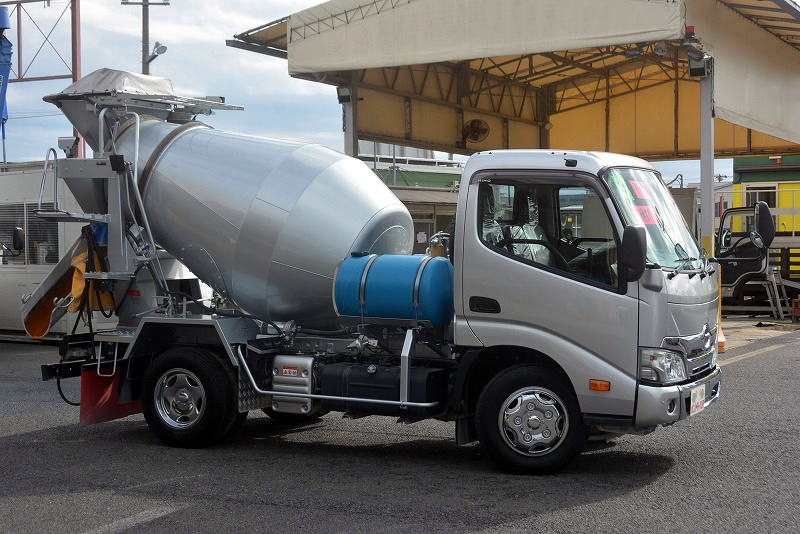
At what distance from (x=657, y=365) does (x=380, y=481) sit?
2.26m

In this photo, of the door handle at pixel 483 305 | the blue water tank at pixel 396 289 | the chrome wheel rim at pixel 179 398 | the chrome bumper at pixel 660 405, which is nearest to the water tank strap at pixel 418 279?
the blue water tank at pixel 396 289

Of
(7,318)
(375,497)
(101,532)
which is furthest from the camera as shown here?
(7,318)

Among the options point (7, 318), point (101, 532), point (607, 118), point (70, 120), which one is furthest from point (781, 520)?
point (607, 118)

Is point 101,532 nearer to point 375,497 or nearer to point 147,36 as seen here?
point 375,497

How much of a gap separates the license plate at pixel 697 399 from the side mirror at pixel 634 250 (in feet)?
3.56

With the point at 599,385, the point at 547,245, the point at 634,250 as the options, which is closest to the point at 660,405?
the point at 599,385

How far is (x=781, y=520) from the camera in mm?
6414

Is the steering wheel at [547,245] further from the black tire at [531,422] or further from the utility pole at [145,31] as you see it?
the utility pole at [145,31]

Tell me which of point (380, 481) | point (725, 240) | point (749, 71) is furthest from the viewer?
point (749, 71)

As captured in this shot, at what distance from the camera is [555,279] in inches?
297

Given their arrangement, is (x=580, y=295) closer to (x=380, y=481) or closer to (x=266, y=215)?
(x=380, y=481)

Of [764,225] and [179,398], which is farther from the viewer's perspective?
[179,398]

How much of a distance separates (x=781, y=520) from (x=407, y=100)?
18.7 m

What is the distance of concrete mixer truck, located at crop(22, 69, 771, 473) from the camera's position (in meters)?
7.46
